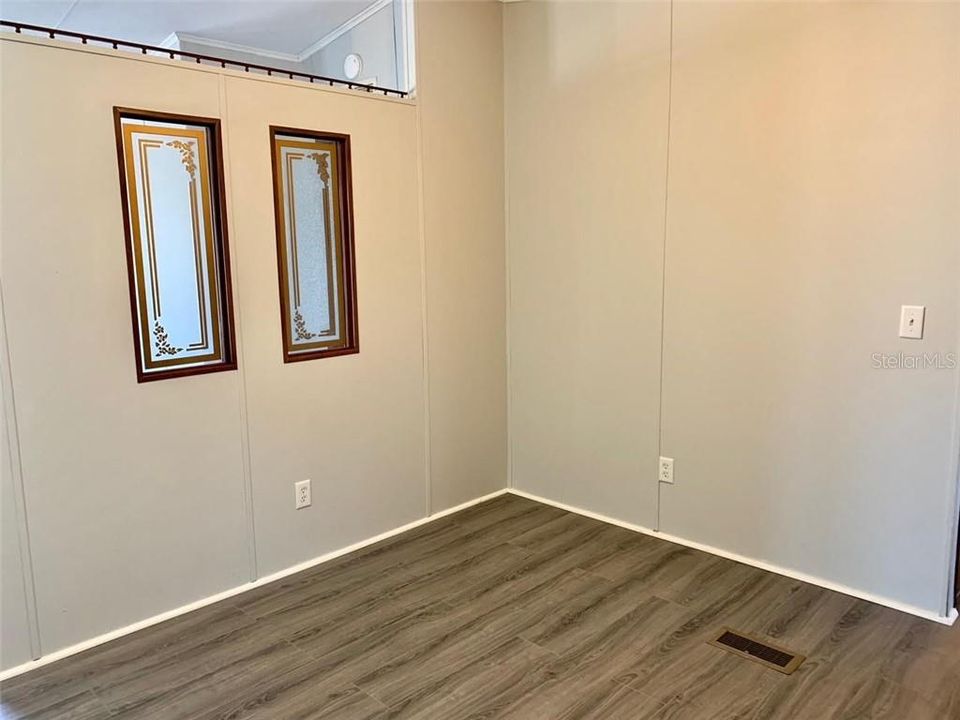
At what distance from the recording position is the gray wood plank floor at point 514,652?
1965 mm

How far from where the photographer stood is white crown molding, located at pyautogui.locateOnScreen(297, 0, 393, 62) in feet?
11.0

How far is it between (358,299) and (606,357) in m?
1.24

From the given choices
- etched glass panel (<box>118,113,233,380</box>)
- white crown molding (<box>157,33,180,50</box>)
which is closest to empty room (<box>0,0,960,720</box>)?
etched glass panel (<box>118,113,233,380</box>)

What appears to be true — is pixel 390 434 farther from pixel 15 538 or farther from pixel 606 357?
pixel 15 538

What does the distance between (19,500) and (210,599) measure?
2.64 ft

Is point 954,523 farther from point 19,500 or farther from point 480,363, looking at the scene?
point 19,500

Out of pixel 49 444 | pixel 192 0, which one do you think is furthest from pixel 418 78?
pixel 49 444

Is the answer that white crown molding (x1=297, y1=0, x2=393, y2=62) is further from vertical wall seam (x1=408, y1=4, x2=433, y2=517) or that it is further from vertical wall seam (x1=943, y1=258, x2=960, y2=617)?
vertical wall seam (x1=943, y1=258, x2=960, y2=617)

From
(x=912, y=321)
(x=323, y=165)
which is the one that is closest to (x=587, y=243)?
(x=323, y=165)

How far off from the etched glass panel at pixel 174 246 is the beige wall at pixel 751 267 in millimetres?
1622

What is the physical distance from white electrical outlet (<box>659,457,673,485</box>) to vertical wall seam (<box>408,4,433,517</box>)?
1.14 m

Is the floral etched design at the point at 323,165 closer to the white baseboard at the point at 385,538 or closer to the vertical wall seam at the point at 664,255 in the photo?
the vertical wall seam at the point at 664,255

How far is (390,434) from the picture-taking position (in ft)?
10.3

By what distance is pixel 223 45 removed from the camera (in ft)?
13.0
